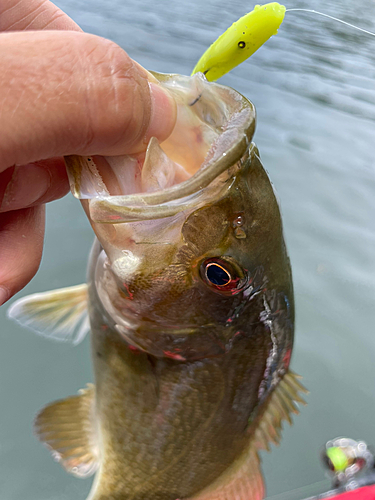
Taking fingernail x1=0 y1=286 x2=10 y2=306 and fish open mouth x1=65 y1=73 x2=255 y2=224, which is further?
fingernail x1=0 y1=286 x2=10 y2=306

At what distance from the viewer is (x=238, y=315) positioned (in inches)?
47.6

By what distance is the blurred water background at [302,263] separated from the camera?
7.86ft

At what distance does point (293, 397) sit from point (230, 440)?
27cm

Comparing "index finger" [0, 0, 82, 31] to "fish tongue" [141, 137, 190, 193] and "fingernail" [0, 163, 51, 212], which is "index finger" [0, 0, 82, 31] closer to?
"fingernail" [0, 163, 51, 212]

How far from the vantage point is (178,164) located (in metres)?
1.01

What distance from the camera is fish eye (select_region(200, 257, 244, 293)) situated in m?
1.07

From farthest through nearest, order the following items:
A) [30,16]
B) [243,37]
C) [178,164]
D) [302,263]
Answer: [302,263], [243,37], [30,16], [178,164]

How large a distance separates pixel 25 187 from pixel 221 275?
1.85 feet

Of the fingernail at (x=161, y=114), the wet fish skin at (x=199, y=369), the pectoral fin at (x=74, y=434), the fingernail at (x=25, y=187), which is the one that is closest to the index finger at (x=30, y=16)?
the fingernail at (x=25, y=187)

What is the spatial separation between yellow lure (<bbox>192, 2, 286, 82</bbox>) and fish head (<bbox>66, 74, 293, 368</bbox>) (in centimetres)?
35

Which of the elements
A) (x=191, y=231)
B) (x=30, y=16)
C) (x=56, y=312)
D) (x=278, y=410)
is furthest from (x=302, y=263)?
(x=30, y=16)

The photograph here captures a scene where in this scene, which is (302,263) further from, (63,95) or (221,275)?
(63,95)

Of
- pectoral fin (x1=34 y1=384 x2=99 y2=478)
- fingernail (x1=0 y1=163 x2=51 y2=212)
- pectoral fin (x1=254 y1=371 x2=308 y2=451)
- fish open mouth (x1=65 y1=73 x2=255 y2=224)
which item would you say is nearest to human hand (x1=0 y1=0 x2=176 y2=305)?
fish open mouth (x1=65 y1=73 x2=255 y2=224)

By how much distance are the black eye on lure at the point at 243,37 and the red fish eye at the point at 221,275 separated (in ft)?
2.18
